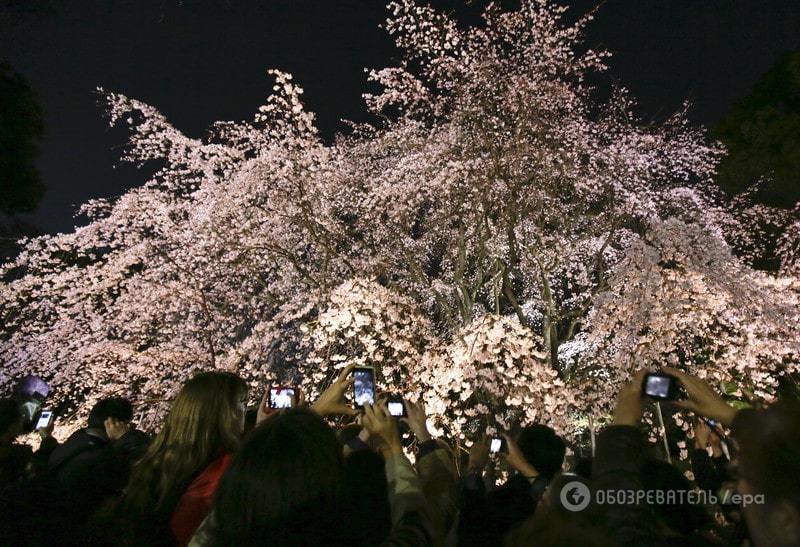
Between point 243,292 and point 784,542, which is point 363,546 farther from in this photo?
point 243,292

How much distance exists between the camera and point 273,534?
1.26 m

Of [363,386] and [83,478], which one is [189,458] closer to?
[363,386]

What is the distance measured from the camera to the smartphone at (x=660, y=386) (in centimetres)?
224

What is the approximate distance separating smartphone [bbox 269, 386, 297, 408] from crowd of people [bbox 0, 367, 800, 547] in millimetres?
124

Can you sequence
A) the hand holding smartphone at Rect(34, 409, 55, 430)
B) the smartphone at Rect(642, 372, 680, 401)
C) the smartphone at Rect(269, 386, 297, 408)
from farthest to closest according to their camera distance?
the hand holding smartphone at Rect(34, 409, 55, 430)
the smartphone at Rect(269, 386, 297, 408)
the smartphone at Rect(642, 372, 680, 401)

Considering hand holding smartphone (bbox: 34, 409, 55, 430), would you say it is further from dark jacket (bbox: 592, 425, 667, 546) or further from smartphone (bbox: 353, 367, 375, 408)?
dark jacket (bbox: 592, 425, 667, 546)

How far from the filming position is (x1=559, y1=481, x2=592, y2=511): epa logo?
6.39 feet

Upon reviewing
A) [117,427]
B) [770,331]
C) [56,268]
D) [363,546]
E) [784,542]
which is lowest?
[784,542]

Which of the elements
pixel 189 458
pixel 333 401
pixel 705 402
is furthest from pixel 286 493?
pixel 705 402

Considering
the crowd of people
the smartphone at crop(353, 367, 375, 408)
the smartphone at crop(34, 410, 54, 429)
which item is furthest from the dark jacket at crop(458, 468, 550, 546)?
the smartphone at crop(34, 410, 54, 429)

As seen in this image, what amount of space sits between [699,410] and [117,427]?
3989 mm

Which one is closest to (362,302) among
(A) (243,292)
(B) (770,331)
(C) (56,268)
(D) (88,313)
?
(A) (243,292)

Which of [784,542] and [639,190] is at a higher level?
[639,190]

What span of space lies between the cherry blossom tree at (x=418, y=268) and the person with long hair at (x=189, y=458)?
7.28 metres
